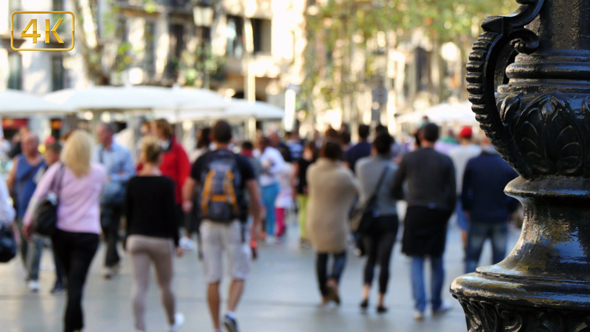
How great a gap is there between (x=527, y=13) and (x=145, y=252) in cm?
591

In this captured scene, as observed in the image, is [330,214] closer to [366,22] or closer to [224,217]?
[224,217]

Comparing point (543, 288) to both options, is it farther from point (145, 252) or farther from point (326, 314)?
point (326, 314)

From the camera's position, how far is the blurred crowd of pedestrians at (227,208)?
7.85 meters

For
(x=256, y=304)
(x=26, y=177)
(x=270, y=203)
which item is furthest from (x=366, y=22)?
(x=256, y=304)

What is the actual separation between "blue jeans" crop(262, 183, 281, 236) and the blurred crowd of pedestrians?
378 centimetres

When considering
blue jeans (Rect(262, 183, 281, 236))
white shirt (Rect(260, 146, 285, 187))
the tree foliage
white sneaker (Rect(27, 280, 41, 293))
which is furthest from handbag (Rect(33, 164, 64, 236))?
the tree foliage

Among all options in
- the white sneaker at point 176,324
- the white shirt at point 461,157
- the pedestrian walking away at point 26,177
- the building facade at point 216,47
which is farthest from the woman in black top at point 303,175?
the building facade at point 216,47

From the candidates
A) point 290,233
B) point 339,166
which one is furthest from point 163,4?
point 339,166

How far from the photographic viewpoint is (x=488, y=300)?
2365 millimetres

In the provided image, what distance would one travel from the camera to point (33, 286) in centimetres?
1094

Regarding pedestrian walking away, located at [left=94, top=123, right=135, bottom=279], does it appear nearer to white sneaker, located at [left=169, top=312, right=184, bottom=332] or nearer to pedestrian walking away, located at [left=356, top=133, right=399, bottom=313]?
pedestrian walking away, located at [left=356, top=133, right=399, bottom=313]

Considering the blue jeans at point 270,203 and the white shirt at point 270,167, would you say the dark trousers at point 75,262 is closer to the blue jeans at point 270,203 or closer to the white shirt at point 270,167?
the white shirt at point 270,167

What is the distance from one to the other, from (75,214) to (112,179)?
184 inches

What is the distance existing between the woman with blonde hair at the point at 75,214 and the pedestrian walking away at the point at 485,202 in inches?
158
